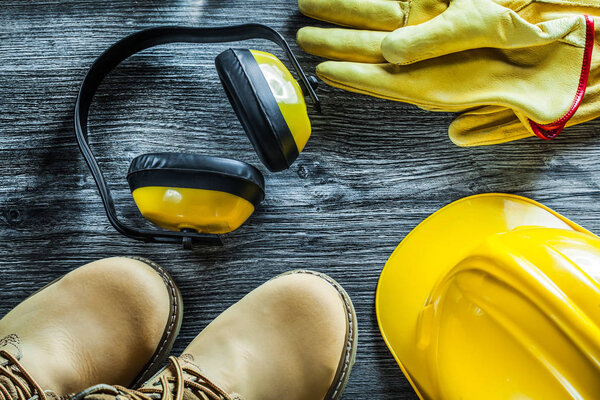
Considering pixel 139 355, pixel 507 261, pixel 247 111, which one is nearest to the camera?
pixel 507 261

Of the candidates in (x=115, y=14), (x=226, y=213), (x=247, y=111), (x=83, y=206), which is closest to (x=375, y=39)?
(x=247, y=111)

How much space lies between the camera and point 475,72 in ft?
2.10

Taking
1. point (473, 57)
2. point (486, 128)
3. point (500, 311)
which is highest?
point (473, 57)

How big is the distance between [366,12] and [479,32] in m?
0.18

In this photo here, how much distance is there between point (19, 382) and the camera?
0.53 meters

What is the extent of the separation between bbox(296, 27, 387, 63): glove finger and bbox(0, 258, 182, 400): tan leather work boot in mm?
468

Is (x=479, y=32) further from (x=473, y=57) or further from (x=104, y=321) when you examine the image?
(x=104, y=321)

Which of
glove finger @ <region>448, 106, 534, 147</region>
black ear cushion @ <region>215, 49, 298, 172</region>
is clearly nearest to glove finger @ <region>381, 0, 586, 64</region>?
glove finger @ <region>448, 106, 534, 147</region>

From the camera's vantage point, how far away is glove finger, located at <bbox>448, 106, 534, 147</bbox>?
68 centimetres

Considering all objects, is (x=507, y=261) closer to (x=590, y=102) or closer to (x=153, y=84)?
(x=590, y=102)

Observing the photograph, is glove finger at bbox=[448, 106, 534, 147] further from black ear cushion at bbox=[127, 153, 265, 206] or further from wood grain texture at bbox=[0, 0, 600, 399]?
black ear cushion at bbox=[127, 153, 265, 206]

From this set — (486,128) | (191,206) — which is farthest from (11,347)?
(486,128)

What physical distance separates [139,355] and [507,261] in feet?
1.84

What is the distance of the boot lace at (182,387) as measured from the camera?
1.73ft
